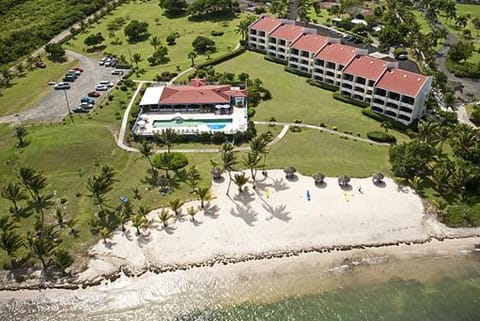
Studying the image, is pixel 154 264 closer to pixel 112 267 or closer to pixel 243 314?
pixel 112 267

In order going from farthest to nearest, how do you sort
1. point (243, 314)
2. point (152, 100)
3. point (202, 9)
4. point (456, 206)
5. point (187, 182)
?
point (202, 9)
point (152, 100)
point (187, 182)
point (456, 206)
point (243, 314)

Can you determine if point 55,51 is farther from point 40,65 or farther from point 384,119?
point 384,119

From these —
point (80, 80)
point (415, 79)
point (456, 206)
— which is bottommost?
point (80, 80)

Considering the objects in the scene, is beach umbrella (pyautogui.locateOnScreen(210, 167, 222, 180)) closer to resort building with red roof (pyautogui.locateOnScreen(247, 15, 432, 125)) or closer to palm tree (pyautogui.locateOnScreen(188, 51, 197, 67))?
resort building with red roof (pyautogui.locateOnScreen(247, 15, 432, 125))

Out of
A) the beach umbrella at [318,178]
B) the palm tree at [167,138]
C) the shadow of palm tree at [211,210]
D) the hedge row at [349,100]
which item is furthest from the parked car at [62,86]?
the beach umbrella at [318,178]

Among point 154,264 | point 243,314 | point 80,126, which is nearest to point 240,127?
point 80,126

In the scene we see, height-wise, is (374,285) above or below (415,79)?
below

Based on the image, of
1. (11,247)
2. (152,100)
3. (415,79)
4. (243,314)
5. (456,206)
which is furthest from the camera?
(152,100)
